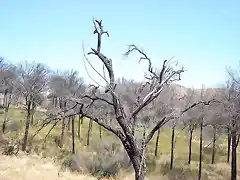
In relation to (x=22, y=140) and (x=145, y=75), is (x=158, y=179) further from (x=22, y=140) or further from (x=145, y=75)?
(x=145, y=75)

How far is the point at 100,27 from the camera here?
784 cm

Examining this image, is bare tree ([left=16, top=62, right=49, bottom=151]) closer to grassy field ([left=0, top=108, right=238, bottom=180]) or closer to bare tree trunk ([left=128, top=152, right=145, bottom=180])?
grassy field ([left=0, top=108, right=238, bottom=180])

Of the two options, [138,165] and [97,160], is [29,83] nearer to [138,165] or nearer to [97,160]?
[97,160]

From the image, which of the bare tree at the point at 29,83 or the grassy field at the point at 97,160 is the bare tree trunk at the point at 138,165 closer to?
the grassy field at the point at 97,160

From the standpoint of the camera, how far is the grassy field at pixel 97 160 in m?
20.8

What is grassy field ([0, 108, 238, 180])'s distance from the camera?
20812 mm

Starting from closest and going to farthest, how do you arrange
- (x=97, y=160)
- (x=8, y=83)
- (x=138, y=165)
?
(x=138, y=165)
(x=97, y=160)
(x=8, y=83)

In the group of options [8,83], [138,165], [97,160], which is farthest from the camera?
[8,83]

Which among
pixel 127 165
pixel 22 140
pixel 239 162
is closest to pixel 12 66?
pixel 22 140

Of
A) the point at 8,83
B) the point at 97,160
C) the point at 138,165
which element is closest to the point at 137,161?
the point at 138,165

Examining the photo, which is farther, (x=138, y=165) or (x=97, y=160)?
(x=97, y=160)

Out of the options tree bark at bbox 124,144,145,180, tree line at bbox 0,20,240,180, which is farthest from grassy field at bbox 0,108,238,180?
tree bark at bbox 124,144,145,180

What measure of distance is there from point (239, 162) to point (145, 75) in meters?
30.3

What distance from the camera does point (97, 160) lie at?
1067 inches
